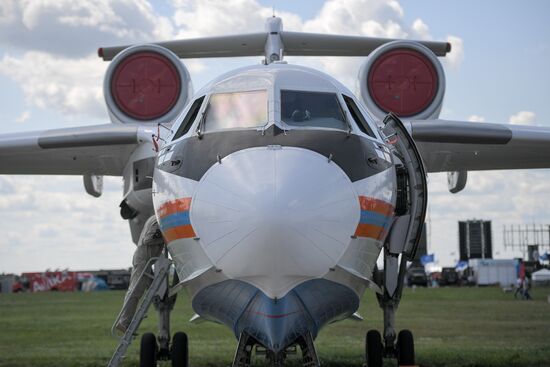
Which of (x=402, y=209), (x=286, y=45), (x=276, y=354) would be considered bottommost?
(x=276, y=354)

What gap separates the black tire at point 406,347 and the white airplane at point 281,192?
0.01 metres

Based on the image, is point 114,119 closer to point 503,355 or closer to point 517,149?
point 517,149

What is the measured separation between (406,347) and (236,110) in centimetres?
368

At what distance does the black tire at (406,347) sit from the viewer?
945cm

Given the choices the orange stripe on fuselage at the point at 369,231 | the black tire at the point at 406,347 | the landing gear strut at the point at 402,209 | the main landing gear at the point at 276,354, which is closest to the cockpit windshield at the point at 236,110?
the orange stripe on fuselage at the point at 369,231

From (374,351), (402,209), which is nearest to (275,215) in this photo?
(402,209)

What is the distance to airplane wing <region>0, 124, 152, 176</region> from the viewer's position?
1005cm

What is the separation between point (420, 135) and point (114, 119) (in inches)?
144

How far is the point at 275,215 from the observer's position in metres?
5.73

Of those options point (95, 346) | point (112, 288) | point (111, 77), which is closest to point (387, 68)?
point (111, 77)

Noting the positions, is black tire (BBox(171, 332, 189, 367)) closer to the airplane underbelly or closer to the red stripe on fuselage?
the airplane underbelly

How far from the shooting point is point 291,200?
5.81m

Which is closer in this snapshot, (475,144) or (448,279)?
(475,144)

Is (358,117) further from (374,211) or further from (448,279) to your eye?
(448,279)
